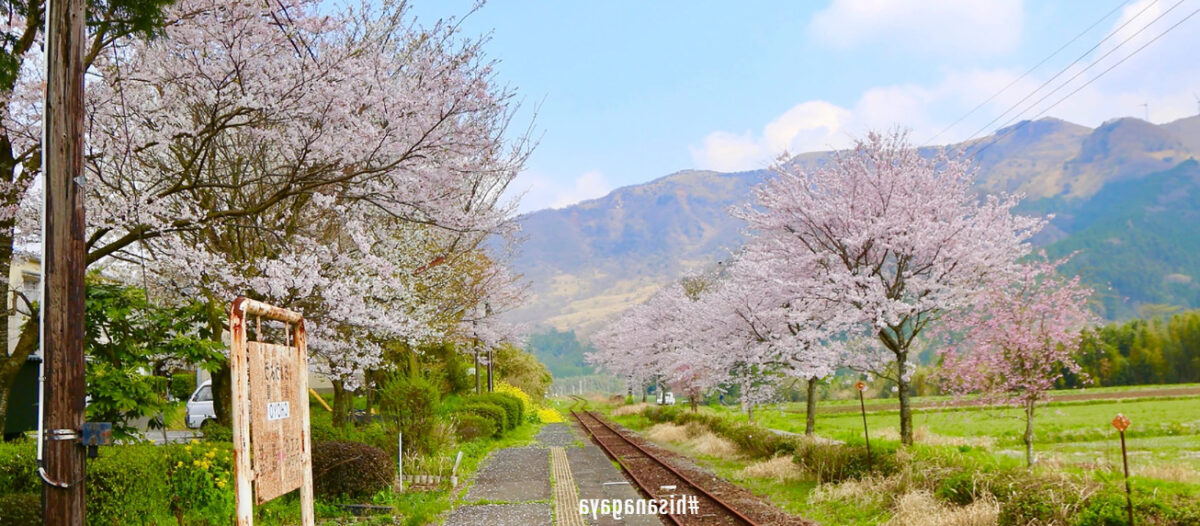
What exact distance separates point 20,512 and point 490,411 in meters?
20.8

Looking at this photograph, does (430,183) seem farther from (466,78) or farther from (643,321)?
(643,321)

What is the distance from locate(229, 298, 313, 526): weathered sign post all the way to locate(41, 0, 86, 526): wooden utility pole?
147 centimetres

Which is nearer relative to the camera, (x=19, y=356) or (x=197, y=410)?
(x=19, y=356)

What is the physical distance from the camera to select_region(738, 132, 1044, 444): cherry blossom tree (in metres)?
15.7

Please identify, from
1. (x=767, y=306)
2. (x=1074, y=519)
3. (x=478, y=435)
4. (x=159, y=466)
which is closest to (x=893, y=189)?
(x=767, y=306)

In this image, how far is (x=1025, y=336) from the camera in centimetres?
1528

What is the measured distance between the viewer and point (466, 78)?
11.9 meters

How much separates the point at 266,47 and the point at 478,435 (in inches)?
721

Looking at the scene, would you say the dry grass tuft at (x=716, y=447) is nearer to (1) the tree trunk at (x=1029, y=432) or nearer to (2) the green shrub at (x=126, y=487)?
(1) the tree trunk at (x=1029, y=432)

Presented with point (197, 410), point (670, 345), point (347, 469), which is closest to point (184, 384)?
point (197, 410)

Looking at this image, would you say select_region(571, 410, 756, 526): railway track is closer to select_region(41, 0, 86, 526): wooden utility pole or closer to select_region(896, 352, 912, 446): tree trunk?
select_region(896, 352, 912, 446): tree trunk

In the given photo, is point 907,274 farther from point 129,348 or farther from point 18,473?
point 18,473

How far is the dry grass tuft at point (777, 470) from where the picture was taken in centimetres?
1612

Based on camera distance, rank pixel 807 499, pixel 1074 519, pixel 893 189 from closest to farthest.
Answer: pixel 1074 519
pixel 807 499
pixel 893 189
